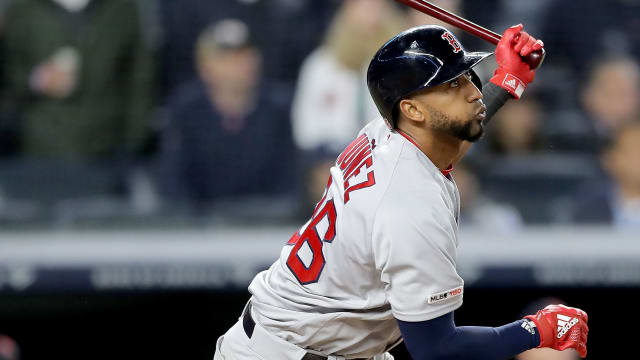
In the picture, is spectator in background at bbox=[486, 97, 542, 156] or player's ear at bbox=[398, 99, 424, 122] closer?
player's ear at bbox=[398, 99, 424, 122]

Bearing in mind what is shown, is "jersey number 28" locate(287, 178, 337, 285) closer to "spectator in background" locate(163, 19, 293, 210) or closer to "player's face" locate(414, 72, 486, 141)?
"player's face" locate(414, 72, 486, 141)

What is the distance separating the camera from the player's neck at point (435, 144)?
91.4 inches

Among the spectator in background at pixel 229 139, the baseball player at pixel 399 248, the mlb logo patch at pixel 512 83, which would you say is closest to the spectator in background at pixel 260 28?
the spectator in background at pixel 229 139

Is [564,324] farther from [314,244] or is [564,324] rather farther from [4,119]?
[4,119]

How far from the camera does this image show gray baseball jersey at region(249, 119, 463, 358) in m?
2.21

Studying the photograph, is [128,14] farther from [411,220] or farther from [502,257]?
[411,220]

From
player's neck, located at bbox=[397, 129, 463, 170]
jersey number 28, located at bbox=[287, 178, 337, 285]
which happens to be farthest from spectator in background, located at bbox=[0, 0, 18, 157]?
player's neck, located at bbox=[397, 129, 463, 170]

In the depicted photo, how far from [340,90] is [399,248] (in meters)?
2.84

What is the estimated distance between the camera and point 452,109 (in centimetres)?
230

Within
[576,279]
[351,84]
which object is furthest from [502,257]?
[351,84]

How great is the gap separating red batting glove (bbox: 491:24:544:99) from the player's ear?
0.41m

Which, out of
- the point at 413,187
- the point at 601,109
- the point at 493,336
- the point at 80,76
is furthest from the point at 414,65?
the point at 80,76

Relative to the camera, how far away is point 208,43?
5211 millimetres

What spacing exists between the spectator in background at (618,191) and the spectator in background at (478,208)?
0.29 metres
